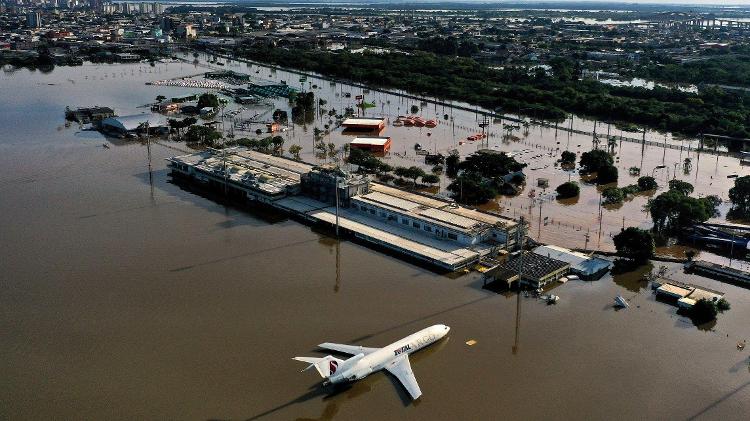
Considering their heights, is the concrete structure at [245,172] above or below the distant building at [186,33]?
below

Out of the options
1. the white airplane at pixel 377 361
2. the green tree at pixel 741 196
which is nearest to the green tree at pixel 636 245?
the green tree at pixel 741 196

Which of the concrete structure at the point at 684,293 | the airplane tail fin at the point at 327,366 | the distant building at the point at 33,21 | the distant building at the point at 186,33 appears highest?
the distant building at the point at 33,21

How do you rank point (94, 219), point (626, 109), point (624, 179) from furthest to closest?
point (626, 109) → point (624, 179) → point (94, 219)

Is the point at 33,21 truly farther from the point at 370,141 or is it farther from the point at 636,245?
the point at 636,245

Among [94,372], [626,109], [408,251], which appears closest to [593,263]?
[408,251]

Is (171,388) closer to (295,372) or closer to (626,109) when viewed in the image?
(295,372)

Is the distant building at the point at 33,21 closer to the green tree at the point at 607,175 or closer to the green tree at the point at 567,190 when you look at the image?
the green tree at the point at 607,175
